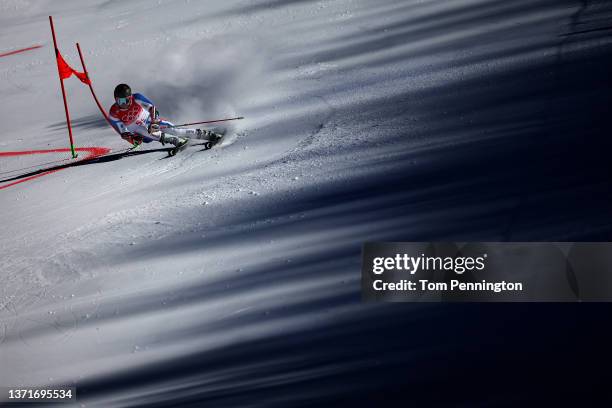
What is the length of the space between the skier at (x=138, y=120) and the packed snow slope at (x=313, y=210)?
282 millimetres

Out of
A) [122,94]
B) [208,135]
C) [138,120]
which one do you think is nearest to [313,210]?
[208,135]

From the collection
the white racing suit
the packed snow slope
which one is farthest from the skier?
the packed snow slope

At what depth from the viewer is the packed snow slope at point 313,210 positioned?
12.9ft

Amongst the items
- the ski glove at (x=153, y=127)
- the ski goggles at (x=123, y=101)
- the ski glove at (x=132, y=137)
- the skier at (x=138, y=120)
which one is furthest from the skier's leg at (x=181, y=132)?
the ski goggles at (x=123, y=101)

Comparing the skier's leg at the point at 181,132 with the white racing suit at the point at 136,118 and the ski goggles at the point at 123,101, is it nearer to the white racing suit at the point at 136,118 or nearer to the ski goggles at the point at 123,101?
the white racing suit at the point at 136,118

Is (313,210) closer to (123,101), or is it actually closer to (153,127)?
(153,127)

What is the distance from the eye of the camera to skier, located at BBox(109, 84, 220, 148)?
6.48 meters

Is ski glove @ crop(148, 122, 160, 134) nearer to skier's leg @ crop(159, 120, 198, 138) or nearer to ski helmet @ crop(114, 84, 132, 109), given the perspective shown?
skier's leg @ crop(159, 120, 198, 138)

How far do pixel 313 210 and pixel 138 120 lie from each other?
2.18 m

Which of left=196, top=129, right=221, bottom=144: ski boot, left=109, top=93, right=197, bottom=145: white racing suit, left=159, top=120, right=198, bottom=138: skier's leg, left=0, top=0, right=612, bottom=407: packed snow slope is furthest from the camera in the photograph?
left=196, top=129, right=221, bottom=144: ski boot

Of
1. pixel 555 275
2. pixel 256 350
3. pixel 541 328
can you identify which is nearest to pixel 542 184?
pixel 555 275

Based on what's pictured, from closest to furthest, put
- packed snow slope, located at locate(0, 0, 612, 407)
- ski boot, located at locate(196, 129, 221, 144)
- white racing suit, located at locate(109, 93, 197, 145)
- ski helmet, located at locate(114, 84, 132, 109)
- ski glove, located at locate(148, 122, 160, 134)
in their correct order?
packed snow slope, located at locate(0, 0, 612, 407)
ski helmet, located at locate(114, 84, 132, 109)
white racing suit, located at locate(109, 93, 197, 145)
ski glove, located at locate(148, 122, 160, 134)
ski boot, located at locate(196, 129, 221, 144)

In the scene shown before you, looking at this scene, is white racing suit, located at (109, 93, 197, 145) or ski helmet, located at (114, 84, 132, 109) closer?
ski helmet, located at (114, 84, 132, 109)

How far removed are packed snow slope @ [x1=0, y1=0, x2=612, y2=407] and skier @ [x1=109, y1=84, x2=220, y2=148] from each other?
0.28m
